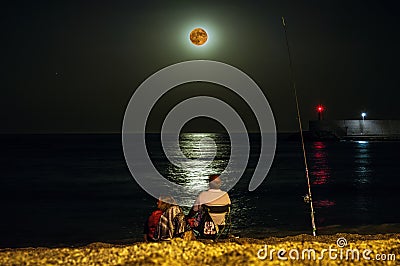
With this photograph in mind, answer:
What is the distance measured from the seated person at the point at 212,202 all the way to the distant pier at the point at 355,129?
14344 centimetres

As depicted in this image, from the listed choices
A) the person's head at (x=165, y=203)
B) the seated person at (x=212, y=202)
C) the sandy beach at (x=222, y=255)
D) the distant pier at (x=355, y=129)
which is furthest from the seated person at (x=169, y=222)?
the distant pier at (x=355, y=129)

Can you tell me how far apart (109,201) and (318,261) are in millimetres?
28006

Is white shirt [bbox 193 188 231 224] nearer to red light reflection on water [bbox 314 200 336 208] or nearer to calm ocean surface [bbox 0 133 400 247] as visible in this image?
calm ocean surface [bbox 0 133 400 247]

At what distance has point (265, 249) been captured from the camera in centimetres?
738

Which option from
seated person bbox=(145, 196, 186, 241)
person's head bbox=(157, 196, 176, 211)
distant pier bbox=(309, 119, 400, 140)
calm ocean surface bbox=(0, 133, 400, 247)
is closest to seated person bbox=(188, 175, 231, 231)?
seated person bbox=(145, 196, 186, 241)

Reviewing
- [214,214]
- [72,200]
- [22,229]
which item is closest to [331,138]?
[72,200]

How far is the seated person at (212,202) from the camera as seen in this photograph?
10.5 m

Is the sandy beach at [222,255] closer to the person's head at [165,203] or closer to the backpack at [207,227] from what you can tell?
the person's head at [165,203]

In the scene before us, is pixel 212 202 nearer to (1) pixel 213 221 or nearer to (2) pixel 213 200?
(2) pixel 213 200

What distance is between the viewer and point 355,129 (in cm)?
15388

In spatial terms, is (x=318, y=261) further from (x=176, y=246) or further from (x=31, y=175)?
(x=31, y=175)

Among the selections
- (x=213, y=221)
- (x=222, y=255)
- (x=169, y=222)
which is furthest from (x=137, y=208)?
(x=222, y=255)

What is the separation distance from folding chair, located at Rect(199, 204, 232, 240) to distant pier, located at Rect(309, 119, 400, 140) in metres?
143

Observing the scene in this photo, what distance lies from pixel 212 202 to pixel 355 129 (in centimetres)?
15003
